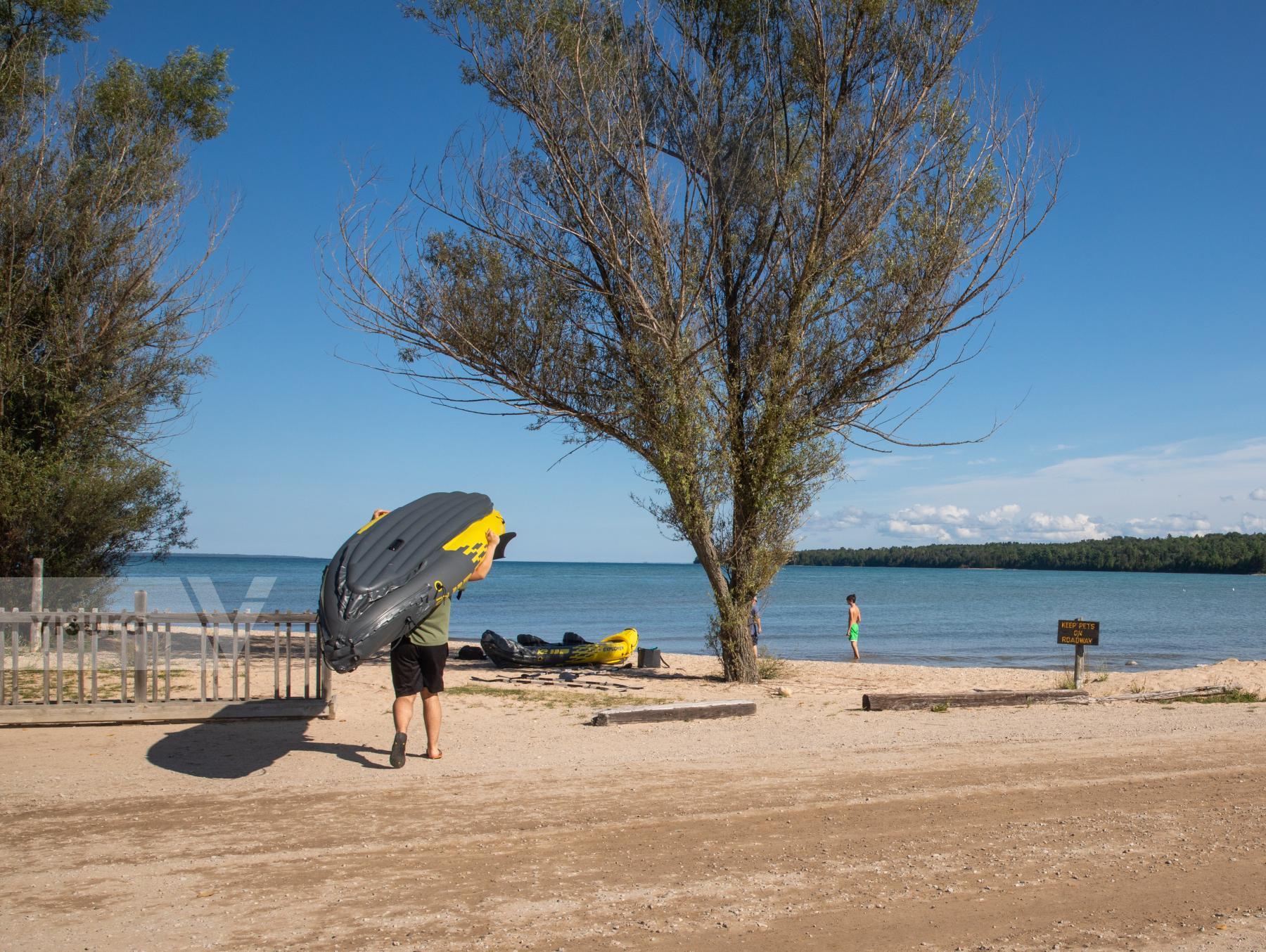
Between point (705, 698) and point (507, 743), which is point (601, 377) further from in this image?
point (507, 743)

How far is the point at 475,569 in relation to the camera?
840 centimetres

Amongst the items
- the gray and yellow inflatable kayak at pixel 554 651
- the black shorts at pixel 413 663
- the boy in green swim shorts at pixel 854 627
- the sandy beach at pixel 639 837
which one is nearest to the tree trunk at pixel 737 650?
the gray and yellow inflatable kayak at pixel 554 651

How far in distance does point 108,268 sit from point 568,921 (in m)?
15.8

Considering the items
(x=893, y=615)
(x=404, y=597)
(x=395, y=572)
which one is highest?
(x=395, y=572)

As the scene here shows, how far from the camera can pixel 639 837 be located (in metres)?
→ 5.76

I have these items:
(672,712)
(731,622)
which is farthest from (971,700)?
(731,622)

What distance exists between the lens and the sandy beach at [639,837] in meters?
4.38

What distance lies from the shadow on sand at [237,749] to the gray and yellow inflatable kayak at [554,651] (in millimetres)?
8733

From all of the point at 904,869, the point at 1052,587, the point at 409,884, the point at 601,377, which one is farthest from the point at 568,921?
the point at 1052,587

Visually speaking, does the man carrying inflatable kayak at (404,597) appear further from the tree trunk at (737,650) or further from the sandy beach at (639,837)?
the tree trunk at (737,650)

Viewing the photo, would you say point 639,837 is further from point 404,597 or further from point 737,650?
point 737,650

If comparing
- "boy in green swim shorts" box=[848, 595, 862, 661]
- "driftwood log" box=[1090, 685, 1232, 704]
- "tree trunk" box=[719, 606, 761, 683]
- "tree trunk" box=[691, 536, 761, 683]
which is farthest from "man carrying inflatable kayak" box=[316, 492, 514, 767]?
"boy in green swim shorts" box=[848, 595, 862, 661]

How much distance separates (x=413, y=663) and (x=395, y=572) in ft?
2.37

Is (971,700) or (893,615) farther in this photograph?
(893,615)
